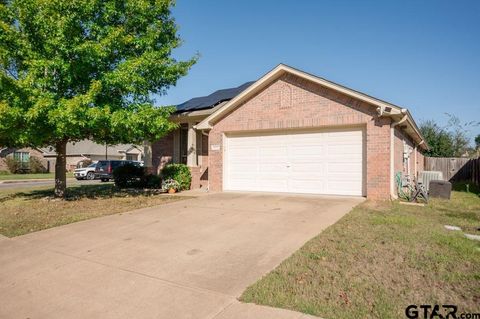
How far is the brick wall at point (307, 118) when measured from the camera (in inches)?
392

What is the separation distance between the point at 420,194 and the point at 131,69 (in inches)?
426

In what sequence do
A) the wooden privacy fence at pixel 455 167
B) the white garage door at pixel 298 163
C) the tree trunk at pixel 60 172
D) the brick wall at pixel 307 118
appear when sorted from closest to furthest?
the brick wall at pixel 307 118 → the white garage door at pixel 298 163 → the tree trunk at pixel 60 172 → the wooden privacy fence at pixel 455 167

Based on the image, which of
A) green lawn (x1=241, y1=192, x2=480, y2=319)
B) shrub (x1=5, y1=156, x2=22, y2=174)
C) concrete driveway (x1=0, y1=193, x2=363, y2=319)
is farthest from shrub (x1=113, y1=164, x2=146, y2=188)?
shrub (x1=5, y1=156, x2=22, y2=174)

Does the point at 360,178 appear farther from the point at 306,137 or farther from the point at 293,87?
the point at 293,87

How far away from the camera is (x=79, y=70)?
1050cm

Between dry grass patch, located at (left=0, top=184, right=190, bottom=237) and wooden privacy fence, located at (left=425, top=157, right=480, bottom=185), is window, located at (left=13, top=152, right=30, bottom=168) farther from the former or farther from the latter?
wooden privacy fence, located at (left=425, top=157, right=480, bottom=185)

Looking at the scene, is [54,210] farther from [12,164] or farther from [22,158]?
[22,158]

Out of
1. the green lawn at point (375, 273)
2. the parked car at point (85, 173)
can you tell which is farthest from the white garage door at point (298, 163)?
the parked car at point (85, 173)

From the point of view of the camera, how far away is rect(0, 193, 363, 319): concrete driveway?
356cm

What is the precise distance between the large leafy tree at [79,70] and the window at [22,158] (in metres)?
29.9

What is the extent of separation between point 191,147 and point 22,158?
109 feet

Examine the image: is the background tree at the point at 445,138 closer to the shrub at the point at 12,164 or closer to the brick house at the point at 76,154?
the brick house at the point at 76,154

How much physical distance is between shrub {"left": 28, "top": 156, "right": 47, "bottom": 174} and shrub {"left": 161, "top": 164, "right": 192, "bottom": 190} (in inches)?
1239

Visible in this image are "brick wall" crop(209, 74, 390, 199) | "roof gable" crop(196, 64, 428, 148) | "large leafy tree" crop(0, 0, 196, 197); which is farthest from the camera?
"brick wall" crop(209, 74, 390, 199)
